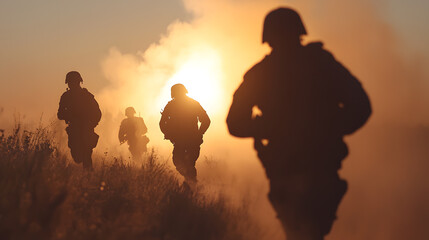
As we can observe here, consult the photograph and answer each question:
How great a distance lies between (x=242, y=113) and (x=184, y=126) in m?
7.50

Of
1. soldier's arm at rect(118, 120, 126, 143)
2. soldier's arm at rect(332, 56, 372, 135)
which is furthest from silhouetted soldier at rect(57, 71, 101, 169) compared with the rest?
soldier's arm at rect(332, 56, 372, 135)

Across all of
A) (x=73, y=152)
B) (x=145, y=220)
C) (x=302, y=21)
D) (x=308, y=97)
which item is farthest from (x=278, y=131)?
(x=73, y=152)

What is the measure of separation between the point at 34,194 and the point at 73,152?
8.01 meters

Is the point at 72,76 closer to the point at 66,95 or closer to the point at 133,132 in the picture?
the point at 66,95

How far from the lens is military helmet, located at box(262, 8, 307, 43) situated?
590cm

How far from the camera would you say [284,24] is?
232 inches

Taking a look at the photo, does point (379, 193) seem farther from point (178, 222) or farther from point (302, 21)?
point (302, 21)

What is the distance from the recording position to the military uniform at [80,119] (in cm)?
1433

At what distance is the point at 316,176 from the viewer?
5797mm

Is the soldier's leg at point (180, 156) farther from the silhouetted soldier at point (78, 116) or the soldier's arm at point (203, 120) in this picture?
the silhouetted soldier at point (78, 116)

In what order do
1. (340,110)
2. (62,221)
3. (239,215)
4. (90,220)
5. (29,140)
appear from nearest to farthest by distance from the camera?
(340,110)
(62,221)
(90,220)
(239,215)
(29,140)

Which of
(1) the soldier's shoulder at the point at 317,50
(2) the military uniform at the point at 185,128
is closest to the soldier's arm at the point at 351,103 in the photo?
(1) the soldier's shoulder at the point at 317,50

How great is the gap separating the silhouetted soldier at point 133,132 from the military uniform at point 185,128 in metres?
8.62

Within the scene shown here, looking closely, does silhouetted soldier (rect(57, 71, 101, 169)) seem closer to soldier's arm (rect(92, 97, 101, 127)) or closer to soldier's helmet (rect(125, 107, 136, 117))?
soldier's arm (rect(92, 97, 101, 127))
